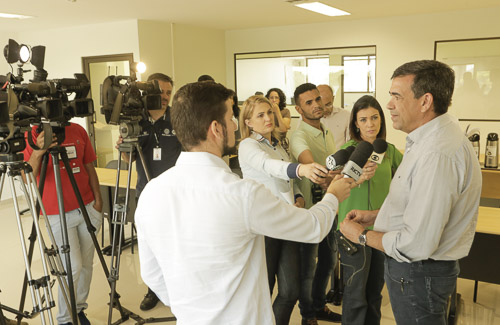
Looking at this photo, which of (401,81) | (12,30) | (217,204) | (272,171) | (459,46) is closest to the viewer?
(217,204)

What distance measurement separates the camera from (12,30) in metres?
6.85

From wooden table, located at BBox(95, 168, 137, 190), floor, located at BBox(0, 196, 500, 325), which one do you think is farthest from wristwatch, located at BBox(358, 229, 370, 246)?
wooden table, located at BBox(95, 168, 137, 190)

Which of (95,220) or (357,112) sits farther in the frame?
(95,220)

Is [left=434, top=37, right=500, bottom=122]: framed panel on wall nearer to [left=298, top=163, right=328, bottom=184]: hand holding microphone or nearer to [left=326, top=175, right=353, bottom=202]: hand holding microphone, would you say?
[left=298, top=163, right=328, bottom=184]: hand holding microphone

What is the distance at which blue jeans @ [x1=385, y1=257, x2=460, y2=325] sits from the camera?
1.58m

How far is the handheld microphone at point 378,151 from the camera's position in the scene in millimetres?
2154

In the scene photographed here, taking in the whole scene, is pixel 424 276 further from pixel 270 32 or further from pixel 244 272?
pixel 270 32

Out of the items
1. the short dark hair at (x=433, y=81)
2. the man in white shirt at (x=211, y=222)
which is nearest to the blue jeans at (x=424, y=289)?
the man in white shirt at (x=211, y=222)

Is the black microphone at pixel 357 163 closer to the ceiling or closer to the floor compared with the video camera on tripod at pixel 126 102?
closer to the floor

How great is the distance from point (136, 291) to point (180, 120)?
8.58ft

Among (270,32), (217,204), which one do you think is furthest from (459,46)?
(217,204)

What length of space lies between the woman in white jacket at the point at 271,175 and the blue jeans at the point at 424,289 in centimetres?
79

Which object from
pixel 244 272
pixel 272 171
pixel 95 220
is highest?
pixel 272 171

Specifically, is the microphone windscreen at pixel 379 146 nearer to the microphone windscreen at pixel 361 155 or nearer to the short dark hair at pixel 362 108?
the short dark hair at pixel 362 108
